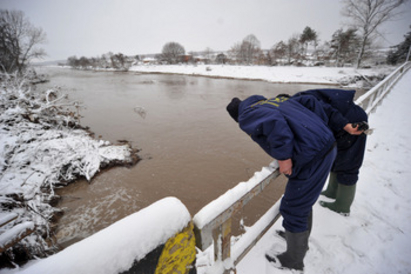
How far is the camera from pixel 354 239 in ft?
6.01

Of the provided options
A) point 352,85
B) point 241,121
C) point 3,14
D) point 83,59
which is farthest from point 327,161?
point 83,59

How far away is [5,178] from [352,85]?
82.0ft

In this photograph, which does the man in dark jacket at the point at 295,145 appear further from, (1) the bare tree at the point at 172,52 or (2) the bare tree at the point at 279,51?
(1) the bare tree at the point at 172,52

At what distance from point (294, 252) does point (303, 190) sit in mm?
668

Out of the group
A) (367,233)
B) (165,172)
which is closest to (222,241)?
(367,233)

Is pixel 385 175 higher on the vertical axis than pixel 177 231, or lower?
lower

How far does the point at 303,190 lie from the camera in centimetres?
130

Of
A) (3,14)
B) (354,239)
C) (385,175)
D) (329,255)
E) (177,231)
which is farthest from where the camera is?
(3,14)

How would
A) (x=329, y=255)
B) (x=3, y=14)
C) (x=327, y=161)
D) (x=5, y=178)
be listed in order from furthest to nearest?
(x=3, y=14) < (x=5, y=178) < (x=329, y=255) < (x=327, y=161)

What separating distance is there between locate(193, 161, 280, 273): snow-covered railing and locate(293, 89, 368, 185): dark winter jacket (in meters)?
0.84

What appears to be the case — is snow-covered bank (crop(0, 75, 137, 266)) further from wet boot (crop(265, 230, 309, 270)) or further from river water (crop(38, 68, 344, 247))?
wet boot (crop(265, 230, 309, 270))

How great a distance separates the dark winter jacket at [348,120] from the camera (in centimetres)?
164

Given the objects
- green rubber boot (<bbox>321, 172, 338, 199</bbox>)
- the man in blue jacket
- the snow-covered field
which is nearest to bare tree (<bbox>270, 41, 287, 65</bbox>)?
the snow-covered field

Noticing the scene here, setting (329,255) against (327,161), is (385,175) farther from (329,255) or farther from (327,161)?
(327,161)
